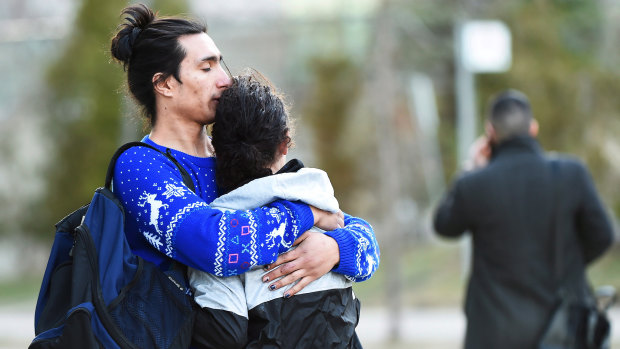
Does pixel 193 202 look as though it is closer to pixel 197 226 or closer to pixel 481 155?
pixel 197 226

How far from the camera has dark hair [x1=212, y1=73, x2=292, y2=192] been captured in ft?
8.49

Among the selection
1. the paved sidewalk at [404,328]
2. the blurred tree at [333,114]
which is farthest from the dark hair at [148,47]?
the blurred tree at [333,114]

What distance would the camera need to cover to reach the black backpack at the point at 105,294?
7.85 feet

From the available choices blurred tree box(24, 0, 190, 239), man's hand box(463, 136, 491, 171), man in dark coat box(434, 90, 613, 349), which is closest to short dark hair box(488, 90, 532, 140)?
man in dark coat box(434, 90, 613, 349)

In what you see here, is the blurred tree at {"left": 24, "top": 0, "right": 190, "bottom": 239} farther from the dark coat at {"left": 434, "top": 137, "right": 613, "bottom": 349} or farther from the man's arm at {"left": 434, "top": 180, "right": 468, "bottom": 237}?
the dark coat at {"left": 434, "top": 137, "right": 613, "bottom": 349}

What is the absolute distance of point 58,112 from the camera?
60.9 feet

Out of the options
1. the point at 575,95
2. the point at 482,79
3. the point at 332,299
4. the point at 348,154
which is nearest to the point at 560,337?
the point at 332,299

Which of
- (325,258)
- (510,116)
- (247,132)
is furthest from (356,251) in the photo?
(510,116)

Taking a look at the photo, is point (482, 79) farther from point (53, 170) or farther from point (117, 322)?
point (117, 322)

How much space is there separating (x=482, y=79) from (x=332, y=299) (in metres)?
16.7

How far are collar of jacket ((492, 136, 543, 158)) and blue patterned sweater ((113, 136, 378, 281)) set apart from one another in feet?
8.55

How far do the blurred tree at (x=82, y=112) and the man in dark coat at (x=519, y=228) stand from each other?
1258 centimetres

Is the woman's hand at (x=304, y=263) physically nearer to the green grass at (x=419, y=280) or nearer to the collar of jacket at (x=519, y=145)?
the collar of jacket at (x=519, y=145)

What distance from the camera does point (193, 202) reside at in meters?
2.51
